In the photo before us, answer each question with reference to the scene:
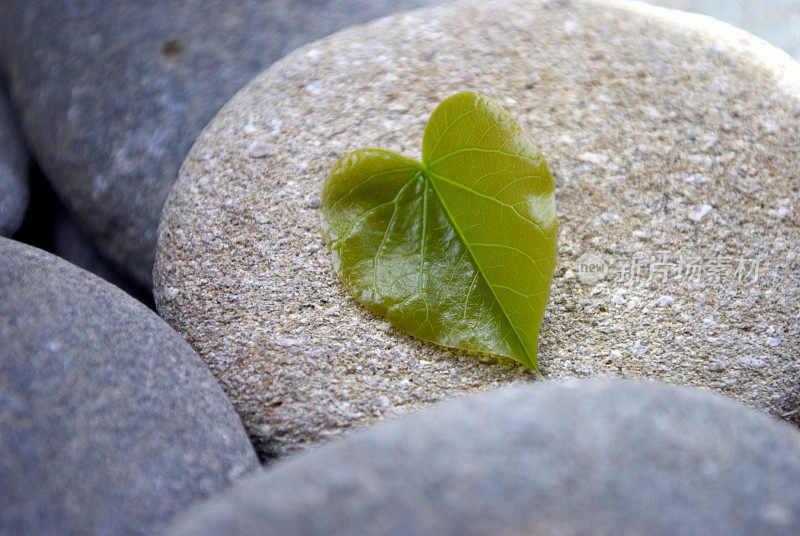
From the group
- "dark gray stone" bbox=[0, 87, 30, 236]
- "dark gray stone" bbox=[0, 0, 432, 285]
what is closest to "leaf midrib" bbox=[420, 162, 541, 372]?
"dark gray stone" bbox=[0, 0, 432, 285]

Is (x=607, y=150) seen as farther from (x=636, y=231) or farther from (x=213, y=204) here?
(x=213, y=204)

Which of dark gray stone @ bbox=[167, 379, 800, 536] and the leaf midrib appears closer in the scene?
dark gray stone @ bbox=[167, 379, 800, 536]

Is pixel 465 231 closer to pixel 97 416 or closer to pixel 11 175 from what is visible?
pixel 97 416

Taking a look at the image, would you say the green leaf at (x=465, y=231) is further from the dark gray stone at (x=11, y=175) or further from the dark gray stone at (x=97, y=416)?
the dark gray stone at (x=11, y=175)

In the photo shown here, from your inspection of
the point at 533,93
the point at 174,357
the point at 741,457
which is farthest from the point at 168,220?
the point at 741,457

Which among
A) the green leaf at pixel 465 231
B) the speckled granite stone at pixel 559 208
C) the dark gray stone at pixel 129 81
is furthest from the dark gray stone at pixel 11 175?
the green leaf at pixel 465 231

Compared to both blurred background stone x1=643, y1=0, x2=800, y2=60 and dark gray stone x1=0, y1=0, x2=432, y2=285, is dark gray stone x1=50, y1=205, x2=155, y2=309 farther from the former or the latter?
blurred background stone x1=643, y1=0, x2=800, y2=60
